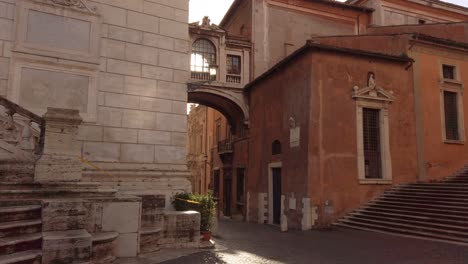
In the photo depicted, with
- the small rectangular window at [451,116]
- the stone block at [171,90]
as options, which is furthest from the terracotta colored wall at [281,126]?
the small rectangular window at [451,116]

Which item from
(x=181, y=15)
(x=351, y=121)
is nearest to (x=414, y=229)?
(x=351, y=121)

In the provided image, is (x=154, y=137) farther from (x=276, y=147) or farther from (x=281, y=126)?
(x=276, y=147)

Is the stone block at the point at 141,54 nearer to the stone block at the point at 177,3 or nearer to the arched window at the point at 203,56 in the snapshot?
the stone block at the point at 177,3

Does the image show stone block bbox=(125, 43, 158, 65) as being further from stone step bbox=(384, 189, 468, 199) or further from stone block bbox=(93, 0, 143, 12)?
stone step bbox=(384, 189, 468, 199)

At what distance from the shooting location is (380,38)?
64.3 feet

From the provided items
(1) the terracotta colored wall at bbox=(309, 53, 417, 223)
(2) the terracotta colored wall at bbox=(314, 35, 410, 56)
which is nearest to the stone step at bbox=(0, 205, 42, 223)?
(1) the terracotta colored wall at bbox=(309, 53, 417, 223)

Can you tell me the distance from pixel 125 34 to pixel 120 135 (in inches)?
117

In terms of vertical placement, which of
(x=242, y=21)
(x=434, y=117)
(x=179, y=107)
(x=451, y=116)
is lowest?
(x=179, y=107)

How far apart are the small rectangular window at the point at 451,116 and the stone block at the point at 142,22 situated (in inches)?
611

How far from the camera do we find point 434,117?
1886 centimetres

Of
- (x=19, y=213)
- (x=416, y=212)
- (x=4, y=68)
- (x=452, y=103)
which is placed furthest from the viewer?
(x=452, y=103)

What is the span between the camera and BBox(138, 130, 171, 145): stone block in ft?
36.1

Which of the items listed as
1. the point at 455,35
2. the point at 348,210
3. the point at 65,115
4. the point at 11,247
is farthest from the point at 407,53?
the point at 11,247

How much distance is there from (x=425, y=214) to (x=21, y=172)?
42.4 ft
